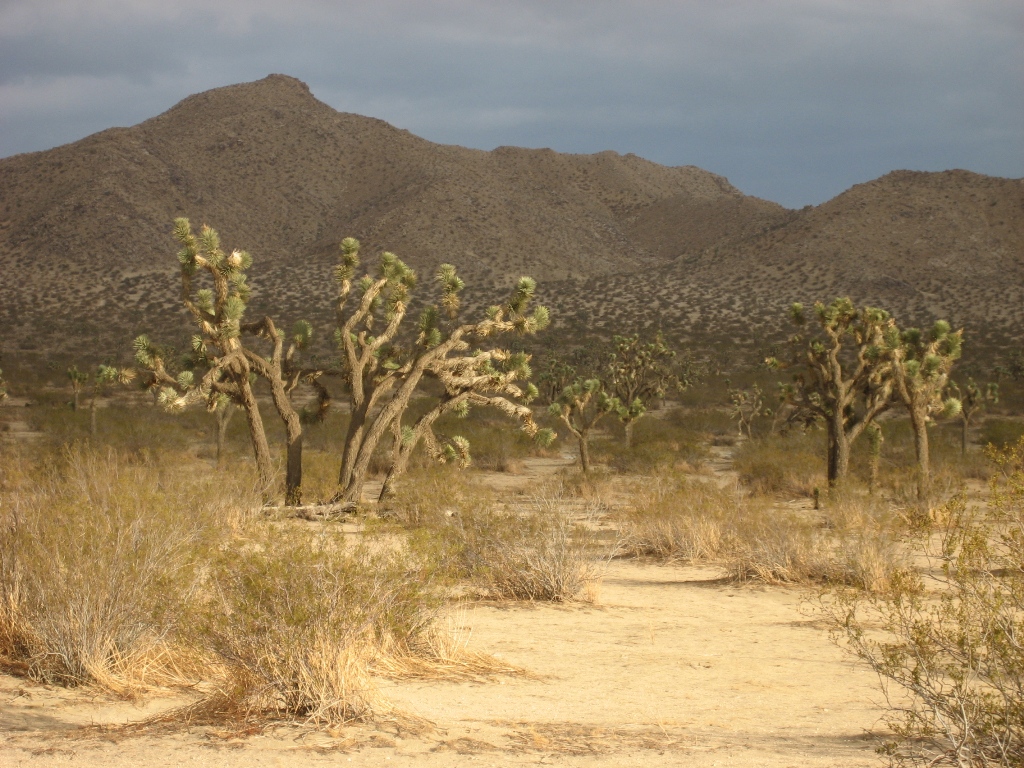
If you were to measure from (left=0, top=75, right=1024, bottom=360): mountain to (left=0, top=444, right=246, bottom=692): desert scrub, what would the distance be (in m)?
42.1

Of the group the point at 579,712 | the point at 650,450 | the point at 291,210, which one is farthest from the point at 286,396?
the point at 291,210

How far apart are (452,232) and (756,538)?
199ft

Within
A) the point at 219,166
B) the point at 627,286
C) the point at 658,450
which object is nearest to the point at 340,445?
the point at 658,450

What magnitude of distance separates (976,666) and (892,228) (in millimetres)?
67922

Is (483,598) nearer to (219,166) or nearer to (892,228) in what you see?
(892,228)

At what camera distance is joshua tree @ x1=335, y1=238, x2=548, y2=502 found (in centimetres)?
1522

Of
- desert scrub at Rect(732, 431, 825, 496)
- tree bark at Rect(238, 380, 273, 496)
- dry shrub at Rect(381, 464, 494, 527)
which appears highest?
tree bark at Rect(238, 380, 273, 496)

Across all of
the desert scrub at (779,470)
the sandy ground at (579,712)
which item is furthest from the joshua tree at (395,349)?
the sandy ground at (579,712)

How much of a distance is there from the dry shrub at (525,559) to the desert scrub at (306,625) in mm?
3252

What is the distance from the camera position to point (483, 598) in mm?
9852

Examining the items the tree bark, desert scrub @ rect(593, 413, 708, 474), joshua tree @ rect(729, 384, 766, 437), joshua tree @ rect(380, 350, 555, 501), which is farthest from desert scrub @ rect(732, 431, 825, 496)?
the tree bark

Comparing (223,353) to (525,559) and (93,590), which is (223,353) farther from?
(93,590)

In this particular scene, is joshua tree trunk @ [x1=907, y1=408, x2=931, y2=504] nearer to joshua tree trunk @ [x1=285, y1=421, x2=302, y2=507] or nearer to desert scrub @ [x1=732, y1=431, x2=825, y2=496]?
desert scrub @ [x1=732, y1=431, x2=825, y2=496]

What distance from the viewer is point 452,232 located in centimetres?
7031
